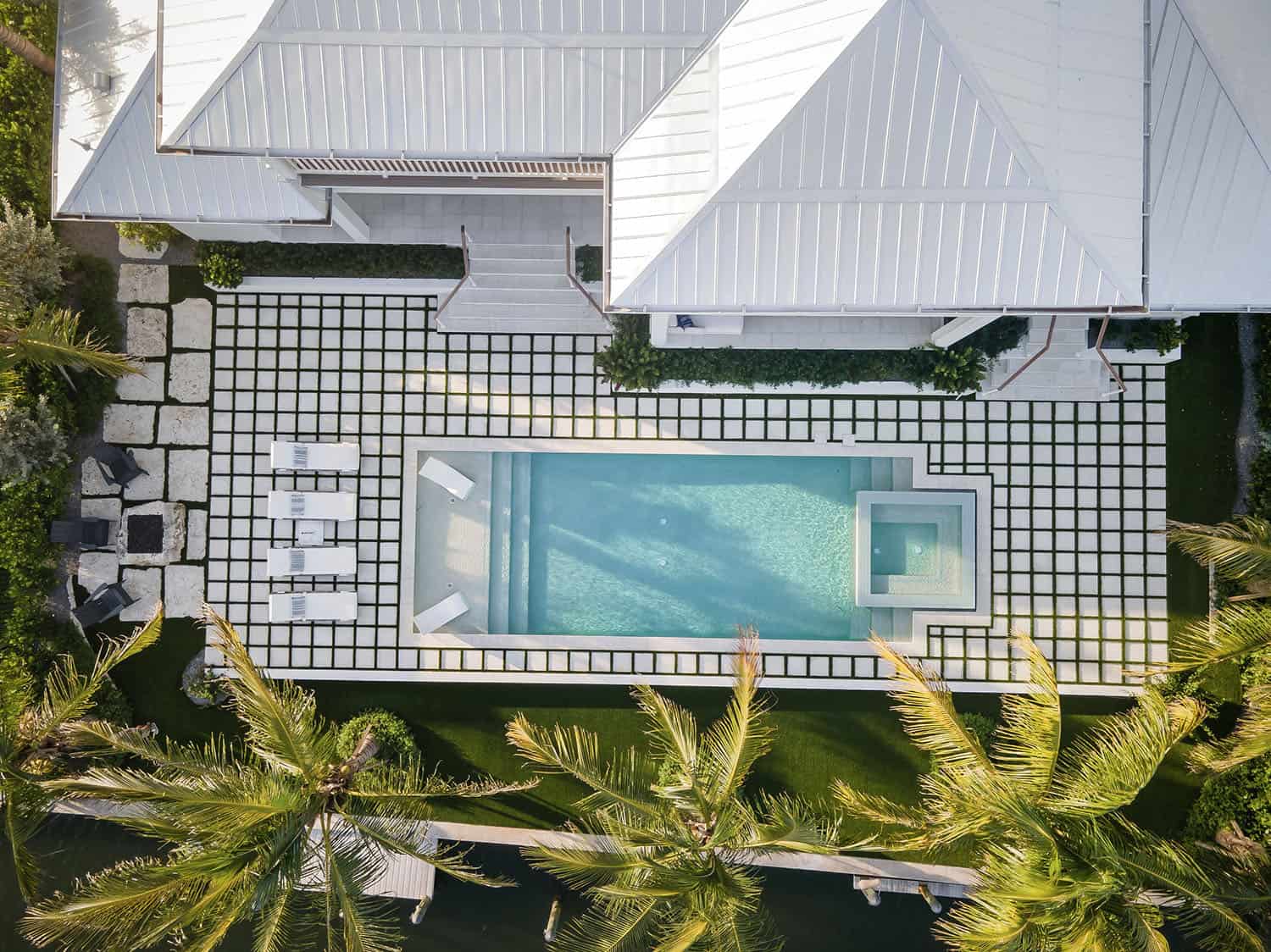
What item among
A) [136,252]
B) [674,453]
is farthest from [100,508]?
[674,453]

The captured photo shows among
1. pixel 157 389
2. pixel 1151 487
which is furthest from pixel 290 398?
pixel 1151 487

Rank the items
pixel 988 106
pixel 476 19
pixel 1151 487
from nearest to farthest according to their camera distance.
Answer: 1. pixel 988 106
2. pixel 476 19
3. pixel 1151 487

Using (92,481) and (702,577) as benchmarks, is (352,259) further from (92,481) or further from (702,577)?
(702,577)

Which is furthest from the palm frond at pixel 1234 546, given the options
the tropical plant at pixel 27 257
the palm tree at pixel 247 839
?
the tropical plant at pixel 27 257

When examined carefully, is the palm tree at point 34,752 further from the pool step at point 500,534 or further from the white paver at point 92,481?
the pool step at point 500,534

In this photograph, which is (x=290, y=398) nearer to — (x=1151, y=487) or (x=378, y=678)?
(x=378, y=678)

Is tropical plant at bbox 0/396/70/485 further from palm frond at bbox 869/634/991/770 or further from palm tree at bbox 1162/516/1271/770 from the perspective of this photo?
palm tree at bbox 1162/516/1271/770
